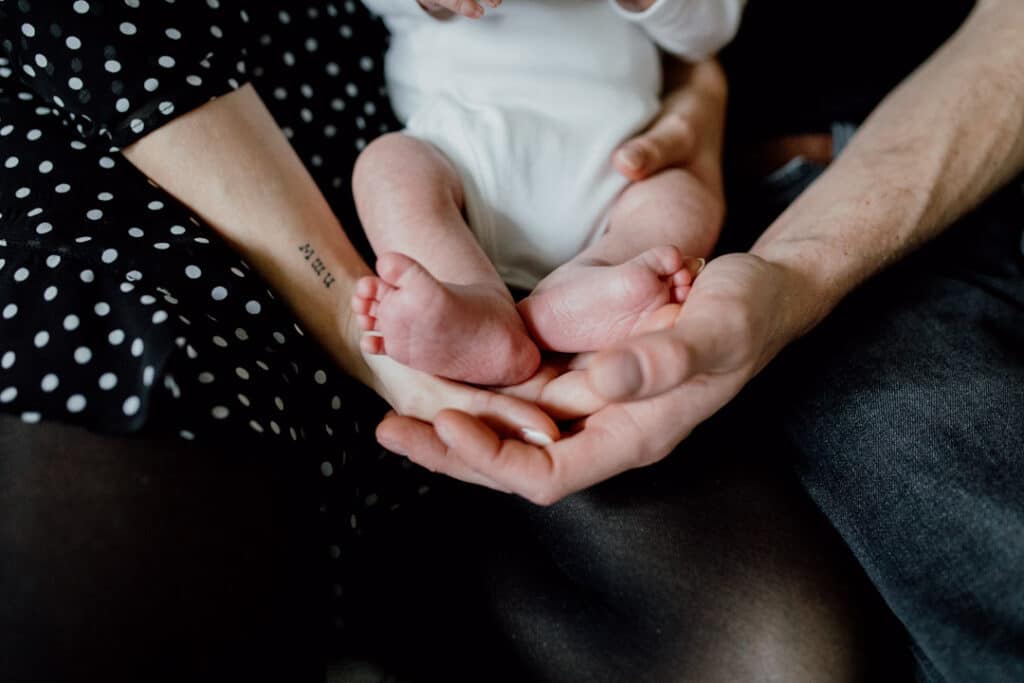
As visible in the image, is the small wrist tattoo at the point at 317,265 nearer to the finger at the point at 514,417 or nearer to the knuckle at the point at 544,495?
the finger at the point at 514,417

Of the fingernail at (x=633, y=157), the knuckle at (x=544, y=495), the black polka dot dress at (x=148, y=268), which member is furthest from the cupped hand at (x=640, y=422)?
the fingernail at (x=633, y=157)

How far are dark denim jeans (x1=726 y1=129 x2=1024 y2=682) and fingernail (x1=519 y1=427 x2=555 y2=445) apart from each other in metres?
0.28

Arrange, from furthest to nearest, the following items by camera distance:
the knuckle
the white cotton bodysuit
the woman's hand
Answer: the white cotton bodysuit < the woman's hand < the knuckle

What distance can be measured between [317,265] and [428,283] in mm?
229

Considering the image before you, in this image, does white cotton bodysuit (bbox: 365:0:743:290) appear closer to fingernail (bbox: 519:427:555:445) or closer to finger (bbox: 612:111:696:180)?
finger (bbox: 612:111:696:180)

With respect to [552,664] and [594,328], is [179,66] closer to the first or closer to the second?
[594,328]

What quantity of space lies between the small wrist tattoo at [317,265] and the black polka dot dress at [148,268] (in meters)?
0.06

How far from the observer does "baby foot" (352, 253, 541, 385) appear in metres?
0.60

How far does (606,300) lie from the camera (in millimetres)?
643

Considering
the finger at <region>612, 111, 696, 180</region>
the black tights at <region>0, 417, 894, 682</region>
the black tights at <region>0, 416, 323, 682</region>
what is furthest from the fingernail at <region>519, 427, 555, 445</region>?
the finger at <region>612, 111, 696, 180</region>

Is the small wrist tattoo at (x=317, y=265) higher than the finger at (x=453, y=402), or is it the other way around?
the small wrist tattoo at (x=317, y=265)

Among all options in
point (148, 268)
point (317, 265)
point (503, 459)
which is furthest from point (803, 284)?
point (148, 268)

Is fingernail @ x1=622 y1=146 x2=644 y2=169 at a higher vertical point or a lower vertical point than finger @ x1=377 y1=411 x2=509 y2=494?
higher

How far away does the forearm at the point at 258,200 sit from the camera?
29.3 inches
